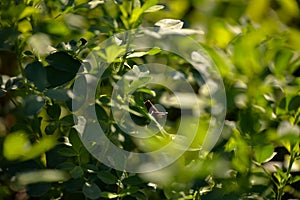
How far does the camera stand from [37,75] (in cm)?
96

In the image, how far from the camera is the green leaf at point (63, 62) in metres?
0.96

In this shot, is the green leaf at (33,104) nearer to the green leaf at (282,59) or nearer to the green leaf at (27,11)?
the green leaf at (27,11)

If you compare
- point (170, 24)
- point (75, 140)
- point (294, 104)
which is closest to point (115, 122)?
point (75, 140)

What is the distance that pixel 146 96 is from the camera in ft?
3.64

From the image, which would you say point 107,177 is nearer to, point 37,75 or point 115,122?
point 115,122

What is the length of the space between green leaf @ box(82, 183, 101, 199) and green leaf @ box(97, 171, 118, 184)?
0.02 metres

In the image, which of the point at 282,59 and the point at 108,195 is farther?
the point at 282,59

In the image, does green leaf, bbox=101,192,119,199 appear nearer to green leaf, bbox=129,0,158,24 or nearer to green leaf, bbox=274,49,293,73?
green leaf, bbox=129,0,158,24

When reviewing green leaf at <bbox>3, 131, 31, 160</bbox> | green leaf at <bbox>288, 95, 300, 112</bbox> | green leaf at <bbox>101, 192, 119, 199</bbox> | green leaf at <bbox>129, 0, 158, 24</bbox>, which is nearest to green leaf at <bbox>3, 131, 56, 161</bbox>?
green leaf at <bbox>3, 131, 31, 160</bbox>

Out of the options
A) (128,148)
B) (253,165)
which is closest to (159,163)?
(128,148)

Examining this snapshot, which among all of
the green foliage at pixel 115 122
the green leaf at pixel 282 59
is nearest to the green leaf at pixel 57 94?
the green foliage at pixel 115 122

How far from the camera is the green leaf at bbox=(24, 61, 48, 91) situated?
960 millimetres

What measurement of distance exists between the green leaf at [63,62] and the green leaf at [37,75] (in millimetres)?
20

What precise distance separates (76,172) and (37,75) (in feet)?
0.53
